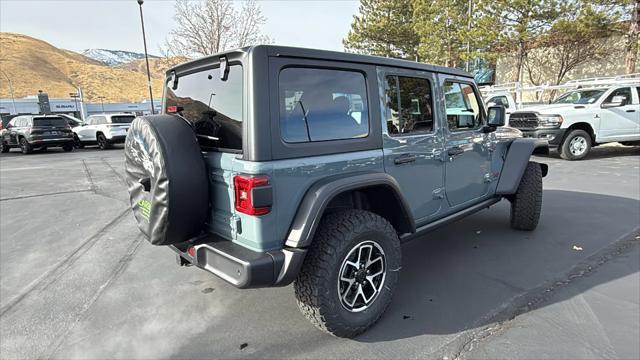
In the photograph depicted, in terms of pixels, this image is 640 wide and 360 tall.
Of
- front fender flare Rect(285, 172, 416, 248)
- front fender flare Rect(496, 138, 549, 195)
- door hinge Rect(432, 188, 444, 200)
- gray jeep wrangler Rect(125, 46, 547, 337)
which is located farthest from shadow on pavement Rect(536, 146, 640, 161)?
front fender flare Rect(285, 172, 416, 248)

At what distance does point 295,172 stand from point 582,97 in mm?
10844

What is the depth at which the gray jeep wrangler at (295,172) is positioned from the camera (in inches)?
82.5

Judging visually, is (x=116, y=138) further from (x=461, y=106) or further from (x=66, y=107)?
(x=66, y=107)

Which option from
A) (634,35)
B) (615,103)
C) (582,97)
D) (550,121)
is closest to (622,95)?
(615,103)

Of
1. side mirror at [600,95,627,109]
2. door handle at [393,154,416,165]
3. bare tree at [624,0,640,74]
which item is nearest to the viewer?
door handle at [393,154,416,165]

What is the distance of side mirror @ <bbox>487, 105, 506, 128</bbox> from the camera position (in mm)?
3682

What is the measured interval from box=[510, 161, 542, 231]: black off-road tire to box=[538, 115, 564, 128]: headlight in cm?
604

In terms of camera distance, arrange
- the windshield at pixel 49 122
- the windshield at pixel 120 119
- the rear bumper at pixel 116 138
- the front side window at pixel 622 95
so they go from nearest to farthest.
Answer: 1. the front side window at pixel 622 95
2. the windshield at pixel 49 122
3. the rear bumper at pixel 116 138
4. the windshield at pixel 120 119

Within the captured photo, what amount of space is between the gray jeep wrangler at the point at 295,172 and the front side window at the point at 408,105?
1 centimetres

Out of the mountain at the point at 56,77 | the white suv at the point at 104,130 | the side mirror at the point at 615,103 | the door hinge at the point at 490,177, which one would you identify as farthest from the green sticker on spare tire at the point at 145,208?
the mountain at the point at 56,77

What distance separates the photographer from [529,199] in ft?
13.5

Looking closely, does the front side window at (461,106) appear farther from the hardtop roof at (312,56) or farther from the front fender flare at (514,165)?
the front fender flare at (514,165)

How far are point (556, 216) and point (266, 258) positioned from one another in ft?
14.7

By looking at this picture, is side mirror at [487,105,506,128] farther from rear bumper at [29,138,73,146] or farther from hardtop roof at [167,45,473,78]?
rear bumper at [29,138,73,146]
